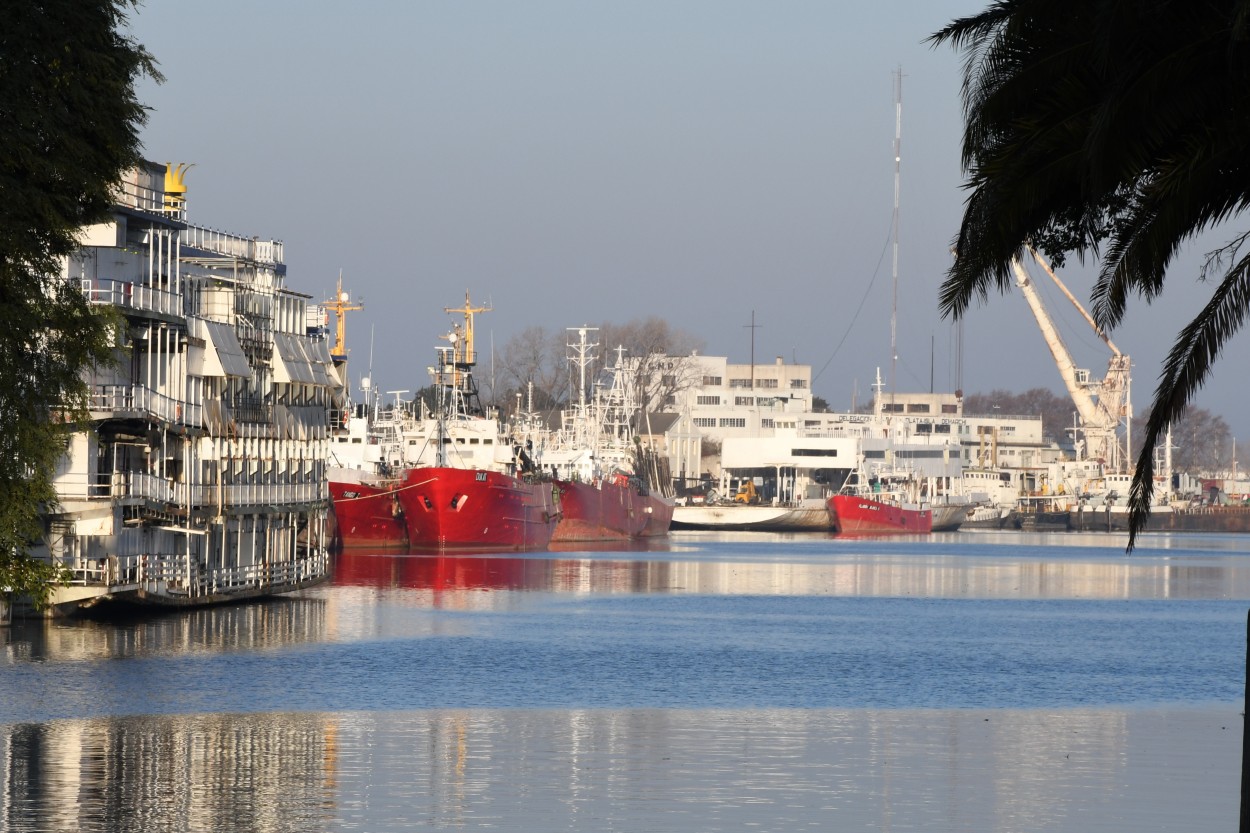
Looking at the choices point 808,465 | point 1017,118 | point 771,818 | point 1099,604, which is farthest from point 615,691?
point 808,465

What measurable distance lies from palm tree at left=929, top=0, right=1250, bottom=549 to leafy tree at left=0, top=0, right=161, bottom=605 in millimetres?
8940

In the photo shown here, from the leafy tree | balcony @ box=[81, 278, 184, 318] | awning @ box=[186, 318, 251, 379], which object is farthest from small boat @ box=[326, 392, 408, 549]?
the leafy tree

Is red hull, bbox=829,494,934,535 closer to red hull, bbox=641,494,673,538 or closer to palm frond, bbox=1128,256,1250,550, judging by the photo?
red hull, bbox=641,494,673,538

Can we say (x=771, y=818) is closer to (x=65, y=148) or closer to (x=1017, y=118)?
(x=1017, y=118)

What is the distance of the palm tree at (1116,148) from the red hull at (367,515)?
267 feet

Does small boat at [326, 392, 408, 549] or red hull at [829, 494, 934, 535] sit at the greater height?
small boat at [326, 392, 408, 549]

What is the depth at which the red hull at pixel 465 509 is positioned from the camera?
3748 inches

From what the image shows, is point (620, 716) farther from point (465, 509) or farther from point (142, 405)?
point (465, 509)

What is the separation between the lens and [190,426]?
54.1 meters

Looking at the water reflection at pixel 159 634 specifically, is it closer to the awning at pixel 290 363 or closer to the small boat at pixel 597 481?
the awning at pixel 290 363

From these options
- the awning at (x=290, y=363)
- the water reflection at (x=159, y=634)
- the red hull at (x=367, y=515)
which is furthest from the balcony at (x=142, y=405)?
the red hull at (x=367, y=515)

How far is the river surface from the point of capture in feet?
71.9

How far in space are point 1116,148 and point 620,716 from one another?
19116 mm

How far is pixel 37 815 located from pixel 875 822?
9.12m
